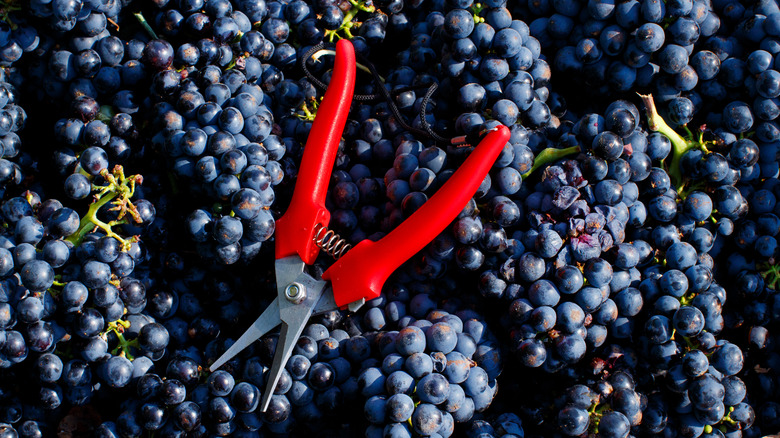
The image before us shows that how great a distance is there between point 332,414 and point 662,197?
90 cm

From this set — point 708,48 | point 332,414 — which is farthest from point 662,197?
point 332,414

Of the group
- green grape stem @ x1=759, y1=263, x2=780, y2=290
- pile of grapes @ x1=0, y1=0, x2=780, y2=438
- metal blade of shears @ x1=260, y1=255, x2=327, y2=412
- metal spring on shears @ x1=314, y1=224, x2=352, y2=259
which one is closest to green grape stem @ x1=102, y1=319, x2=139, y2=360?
pile of grapes @ x1=0, y1=0, x2=780, y2=438

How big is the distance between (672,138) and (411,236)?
70 centimetres

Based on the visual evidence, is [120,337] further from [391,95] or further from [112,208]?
[391,95]

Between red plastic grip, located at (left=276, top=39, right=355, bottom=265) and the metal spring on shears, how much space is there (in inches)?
0.5

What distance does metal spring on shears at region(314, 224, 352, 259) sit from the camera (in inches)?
59.7

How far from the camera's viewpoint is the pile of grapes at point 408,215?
142cm

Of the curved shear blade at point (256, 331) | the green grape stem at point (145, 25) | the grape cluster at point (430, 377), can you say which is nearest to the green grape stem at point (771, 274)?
the grape cluster at point (430, 377)

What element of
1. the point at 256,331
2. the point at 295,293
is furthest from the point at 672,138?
the point at 256,331

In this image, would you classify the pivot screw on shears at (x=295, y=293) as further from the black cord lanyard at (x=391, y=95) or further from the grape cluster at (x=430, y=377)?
the black cord lanyard at (x=391, y=95)

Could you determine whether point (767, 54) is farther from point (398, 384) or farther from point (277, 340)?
point (277, 340)

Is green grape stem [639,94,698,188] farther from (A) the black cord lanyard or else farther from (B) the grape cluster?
(B) the grape cluster

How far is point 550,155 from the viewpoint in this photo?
158 centimetres

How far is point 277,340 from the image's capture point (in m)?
1.48
